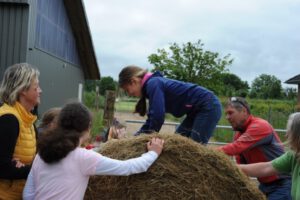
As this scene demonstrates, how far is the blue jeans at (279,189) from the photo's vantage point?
4355mm

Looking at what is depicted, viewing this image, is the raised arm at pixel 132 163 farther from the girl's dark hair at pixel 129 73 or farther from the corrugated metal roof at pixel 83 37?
the corrugated metal roof at pixel 83 37

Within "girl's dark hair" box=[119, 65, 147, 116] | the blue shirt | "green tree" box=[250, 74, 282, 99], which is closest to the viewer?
the blue shirt

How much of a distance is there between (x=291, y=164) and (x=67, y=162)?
77.4 inches

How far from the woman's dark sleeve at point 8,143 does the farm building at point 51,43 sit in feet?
40.1

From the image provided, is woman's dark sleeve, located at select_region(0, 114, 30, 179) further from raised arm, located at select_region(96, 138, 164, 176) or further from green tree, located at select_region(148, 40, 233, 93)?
green tree, located at select_region(148, 40, 233, 93)

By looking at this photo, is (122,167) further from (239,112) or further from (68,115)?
(239,112)

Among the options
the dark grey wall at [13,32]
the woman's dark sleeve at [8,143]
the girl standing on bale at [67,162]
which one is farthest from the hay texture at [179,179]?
the dark grey wall at [13,32]

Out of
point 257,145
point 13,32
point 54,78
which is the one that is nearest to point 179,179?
point 257,145

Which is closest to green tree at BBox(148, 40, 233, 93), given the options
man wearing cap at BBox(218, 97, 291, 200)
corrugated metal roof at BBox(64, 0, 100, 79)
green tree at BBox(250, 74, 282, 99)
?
corrugated metal roof at BBox(64, 0, 100, 79)

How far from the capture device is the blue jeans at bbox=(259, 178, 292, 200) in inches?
171

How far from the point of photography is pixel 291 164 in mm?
3717

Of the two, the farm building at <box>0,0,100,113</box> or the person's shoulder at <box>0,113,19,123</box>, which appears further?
the farm building at <box>0,0,100,113</box>

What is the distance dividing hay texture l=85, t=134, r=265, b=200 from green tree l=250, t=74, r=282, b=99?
56.7 metres

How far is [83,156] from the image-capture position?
2.83m
